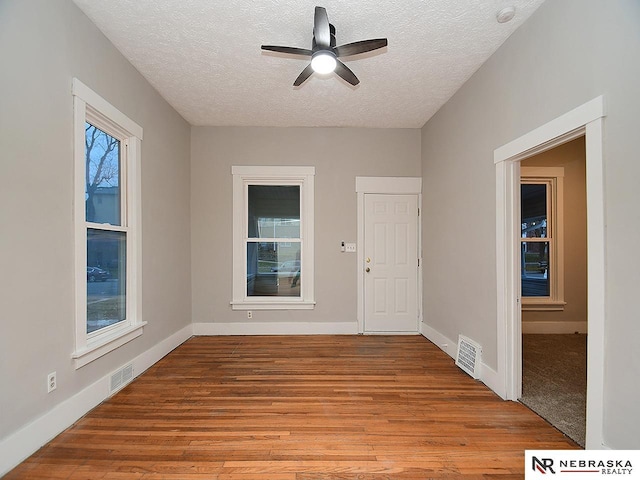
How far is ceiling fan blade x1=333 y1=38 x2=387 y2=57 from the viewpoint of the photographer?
2.14 metres

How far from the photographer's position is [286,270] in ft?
14.5

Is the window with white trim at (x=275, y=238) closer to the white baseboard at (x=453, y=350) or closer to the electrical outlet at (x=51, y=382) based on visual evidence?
the white baseboard at (x=453, y=350)

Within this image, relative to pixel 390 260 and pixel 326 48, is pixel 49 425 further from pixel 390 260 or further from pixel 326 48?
pixel 390 260

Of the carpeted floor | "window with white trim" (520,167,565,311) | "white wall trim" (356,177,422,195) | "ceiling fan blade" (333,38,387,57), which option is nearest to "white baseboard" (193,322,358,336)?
"white wall trim" (356,177,422,195)

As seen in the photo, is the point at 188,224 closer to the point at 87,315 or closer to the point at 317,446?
the point at 87,315

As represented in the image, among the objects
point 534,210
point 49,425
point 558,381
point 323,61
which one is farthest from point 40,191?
point 534,210

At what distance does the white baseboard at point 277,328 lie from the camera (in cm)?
427

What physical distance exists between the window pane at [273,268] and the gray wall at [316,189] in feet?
0.95

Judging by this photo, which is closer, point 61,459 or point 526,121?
point 61,459

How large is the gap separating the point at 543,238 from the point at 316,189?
3.44 metres

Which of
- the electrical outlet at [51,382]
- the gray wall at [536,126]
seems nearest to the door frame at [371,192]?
the gray wall at [536,126]

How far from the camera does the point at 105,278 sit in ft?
8.61

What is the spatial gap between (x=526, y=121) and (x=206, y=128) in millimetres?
3848

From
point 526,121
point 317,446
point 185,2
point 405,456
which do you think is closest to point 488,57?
point 526,121
